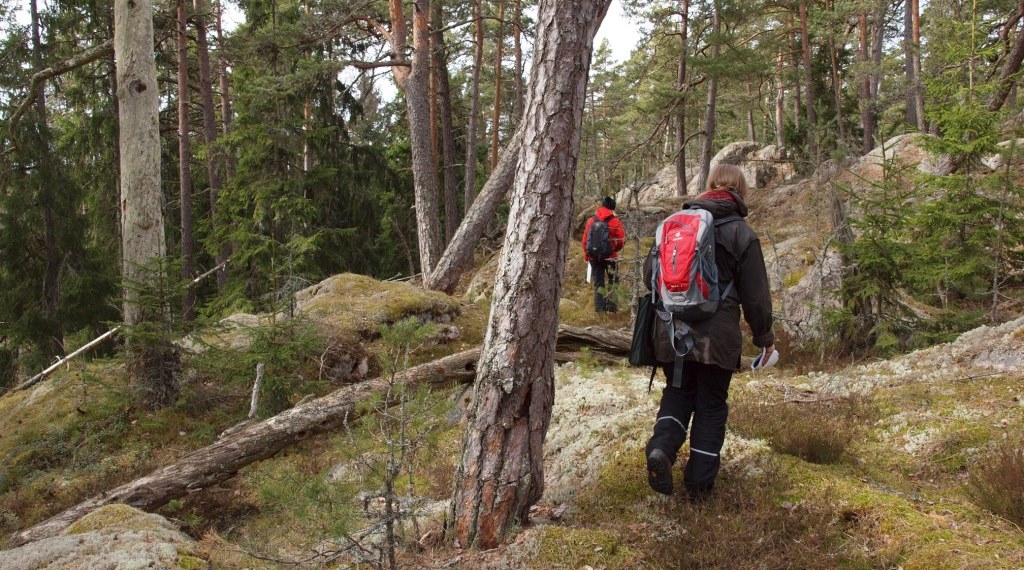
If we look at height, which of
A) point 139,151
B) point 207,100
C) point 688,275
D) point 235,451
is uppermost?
point 207,100

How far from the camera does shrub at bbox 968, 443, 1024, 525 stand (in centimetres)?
329

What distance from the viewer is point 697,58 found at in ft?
58.4

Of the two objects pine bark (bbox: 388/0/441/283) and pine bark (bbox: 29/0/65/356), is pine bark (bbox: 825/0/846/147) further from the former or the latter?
pine bark (bbox: 29/0/65/356)

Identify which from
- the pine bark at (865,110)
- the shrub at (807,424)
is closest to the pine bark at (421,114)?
the shrub at (807,424)

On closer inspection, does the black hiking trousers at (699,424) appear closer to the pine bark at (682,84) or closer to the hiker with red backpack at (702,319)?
the hiker with red backpack at (702,319)

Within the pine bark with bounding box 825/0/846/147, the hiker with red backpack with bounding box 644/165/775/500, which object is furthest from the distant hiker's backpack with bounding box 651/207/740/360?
the pine bark with bounding box 825/0/846/147

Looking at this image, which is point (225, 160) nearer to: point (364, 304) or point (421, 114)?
point (421, 114)

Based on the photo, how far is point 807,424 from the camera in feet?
14.8

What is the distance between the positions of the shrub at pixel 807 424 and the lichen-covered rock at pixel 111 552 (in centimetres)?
386

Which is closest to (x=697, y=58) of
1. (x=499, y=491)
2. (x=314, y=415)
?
(x=314, y=415)

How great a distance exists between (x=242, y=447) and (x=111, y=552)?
2.52 m

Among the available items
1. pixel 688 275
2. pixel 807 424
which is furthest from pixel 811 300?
pixel 688 275

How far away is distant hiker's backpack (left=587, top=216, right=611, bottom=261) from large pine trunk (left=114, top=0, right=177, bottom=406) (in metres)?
6.06

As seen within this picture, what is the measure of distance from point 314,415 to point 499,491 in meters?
3.33
